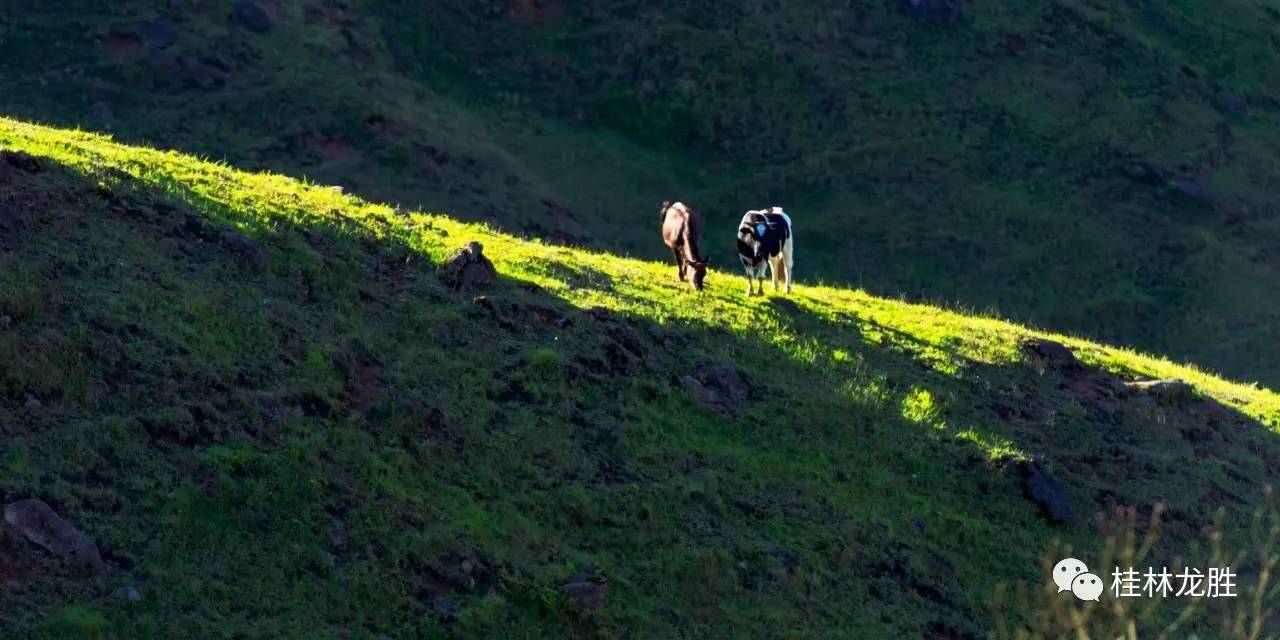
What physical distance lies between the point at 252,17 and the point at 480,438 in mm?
30325

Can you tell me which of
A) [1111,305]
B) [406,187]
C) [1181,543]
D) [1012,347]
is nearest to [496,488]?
[1181,543]

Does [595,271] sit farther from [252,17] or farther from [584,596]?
[252,17]

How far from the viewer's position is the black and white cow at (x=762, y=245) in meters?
26.0

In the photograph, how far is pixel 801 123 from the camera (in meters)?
47.4

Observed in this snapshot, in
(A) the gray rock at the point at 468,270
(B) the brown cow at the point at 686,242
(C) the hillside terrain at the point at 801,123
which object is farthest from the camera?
(C) the hillside terrain at the point at 801,123

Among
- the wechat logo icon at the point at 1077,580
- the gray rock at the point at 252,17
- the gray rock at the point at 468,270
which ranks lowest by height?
the wechat logo icon at the point at 1077,580

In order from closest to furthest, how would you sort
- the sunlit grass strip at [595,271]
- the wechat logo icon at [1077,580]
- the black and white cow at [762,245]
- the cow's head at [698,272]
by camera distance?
1. the wechat logo icon at [1077,580]
2. the sunlit grass strip at [595,271]
3. the cow's head at [698,272]
4. the black and white cow at [762,245]

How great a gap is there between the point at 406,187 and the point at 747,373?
20.4 meters

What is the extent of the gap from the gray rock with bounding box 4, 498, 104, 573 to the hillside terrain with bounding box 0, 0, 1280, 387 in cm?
2523

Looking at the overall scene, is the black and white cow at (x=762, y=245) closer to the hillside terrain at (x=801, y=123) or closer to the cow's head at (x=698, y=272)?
the cow's head at (x=698, y=272)

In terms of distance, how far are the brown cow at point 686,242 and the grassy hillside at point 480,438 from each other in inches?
17.8

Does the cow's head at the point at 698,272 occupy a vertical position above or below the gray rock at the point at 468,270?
above

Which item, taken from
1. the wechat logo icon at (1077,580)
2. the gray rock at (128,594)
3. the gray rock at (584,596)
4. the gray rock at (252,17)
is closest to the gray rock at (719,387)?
the wechat logo icon at (1077,580)

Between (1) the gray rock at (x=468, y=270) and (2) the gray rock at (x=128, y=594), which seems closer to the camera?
(2) the gray rock at (x=128, y=594)
